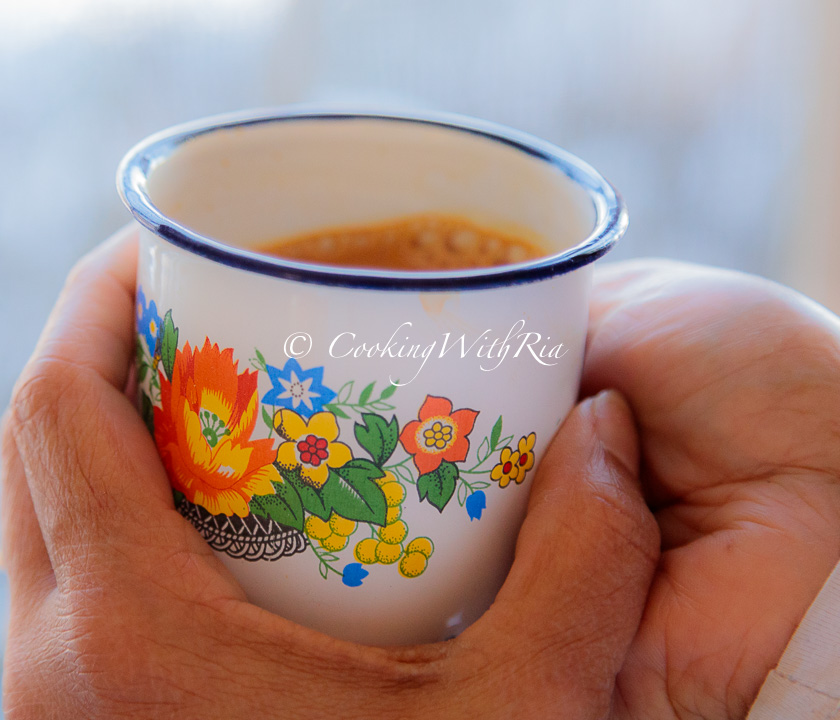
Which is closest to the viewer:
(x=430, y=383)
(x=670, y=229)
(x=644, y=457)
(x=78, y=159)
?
(x=430, y=383)

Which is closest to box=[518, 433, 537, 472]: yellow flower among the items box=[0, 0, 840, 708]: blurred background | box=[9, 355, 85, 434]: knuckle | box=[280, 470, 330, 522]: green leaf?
box=[280, 470, 330, 522]: green leaf

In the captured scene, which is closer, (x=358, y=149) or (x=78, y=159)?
(x=358, y=149)

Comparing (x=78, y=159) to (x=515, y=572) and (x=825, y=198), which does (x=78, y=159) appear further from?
(x=825, y=198)

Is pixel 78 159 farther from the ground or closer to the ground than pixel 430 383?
closer to the ground

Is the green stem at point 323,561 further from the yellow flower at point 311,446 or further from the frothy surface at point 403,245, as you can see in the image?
the frothy surface at point 403,245

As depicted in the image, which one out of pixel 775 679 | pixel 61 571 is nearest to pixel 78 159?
pixel 61 571

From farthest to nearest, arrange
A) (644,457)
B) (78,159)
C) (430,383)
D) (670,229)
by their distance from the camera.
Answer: (670,229) < (78,159) < (644,457) < (430,383)

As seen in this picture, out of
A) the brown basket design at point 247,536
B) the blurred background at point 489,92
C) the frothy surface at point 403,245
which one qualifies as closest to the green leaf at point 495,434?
the brown basket design at point 247,536
